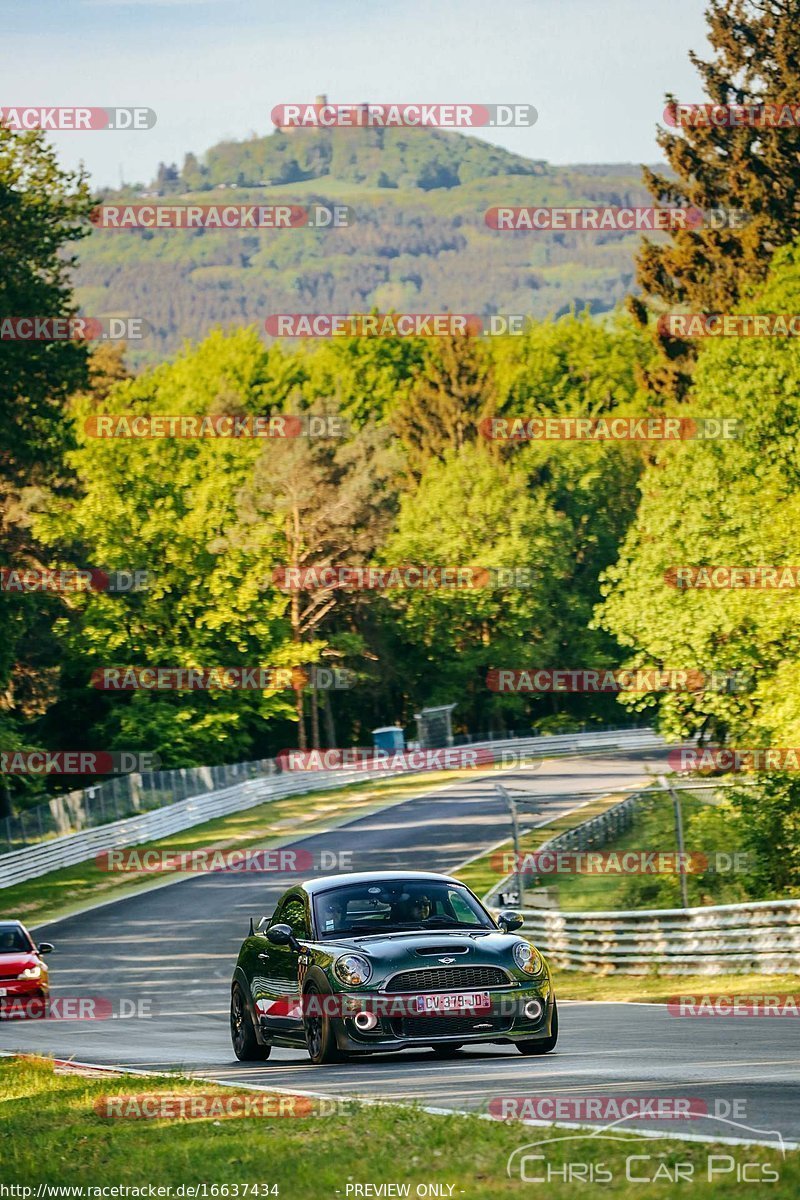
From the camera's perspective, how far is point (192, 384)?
9688cm

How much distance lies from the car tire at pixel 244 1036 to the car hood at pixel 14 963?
865 centimetres

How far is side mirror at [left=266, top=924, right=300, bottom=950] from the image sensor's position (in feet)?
46.0

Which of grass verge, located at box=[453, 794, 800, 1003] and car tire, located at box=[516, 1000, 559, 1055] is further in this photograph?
grass verge, located at box=[453, 794, 800, 1003]

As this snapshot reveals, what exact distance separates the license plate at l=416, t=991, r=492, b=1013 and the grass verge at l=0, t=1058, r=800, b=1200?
2.65m

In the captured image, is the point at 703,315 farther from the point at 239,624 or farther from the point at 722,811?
the point at 722,811

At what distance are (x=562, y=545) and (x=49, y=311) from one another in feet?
133

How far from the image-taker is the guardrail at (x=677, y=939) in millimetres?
23406

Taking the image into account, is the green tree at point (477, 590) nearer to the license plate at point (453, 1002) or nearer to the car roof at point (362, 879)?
the car roof at point (362, 879)

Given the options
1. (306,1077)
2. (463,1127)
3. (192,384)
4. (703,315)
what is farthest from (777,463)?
(192,384)

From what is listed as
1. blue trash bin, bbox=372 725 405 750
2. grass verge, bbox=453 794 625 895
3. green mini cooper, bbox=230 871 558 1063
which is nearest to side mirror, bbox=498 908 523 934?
green mini cooper, bbox=230 871 558 1063

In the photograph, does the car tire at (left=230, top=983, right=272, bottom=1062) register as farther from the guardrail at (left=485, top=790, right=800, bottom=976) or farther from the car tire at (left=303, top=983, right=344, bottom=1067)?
the guardrail at (left=485, top=790, right=800, bottom=976)

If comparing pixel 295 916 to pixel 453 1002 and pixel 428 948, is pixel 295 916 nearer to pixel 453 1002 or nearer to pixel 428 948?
pixel 428 948

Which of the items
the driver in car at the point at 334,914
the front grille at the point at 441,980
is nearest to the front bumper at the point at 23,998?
the driver in car at the point at 334,914

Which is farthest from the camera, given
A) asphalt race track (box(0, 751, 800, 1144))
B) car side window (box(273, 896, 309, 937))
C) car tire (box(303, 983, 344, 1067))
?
car side window (box(273, 896, 309, 937))
